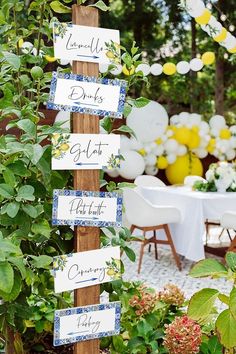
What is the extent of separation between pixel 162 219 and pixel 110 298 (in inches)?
121

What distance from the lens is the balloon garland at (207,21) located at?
4551mm

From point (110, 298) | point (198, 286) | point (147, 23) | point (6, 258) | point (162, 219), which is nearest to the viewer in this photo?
point (6, 258)

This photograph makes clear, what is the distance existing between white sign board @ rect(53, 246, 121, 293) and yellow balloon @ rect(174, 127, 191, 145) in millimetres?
5464

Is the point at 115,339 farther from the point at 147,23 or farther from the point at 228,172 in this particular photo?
the point at 147,23

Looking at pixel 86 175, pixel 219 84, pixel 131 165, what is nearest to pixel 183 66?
pixel 131 165

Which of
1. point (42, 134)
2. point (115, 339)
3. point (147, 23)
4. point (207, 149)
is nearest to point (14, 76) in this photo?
point (42, 134)

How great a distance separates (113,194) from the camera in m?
1.59

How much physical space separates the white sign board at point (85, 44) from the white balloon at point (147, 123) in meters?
5.18

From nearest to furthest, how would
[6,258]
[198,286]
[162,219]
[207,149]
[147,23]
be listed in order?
[6,258], [198,286], [162,219], [207,149], [147,23]

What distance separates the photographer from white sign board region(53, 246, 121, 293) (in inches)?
60.1

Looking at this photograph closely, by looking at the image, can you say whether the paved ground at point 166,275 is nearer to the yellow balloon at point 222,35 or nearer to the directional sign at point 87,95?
the yellow balloon at point 222,35

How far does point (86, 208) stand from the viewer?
1550mm

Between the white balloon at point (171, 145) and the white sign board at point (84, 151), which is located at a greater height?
the white sign board at point (84, 151)

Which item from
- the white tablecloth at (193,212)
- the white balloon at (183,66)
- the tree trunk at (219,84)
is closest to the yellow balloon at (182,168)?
the white balloon at (183,66)
